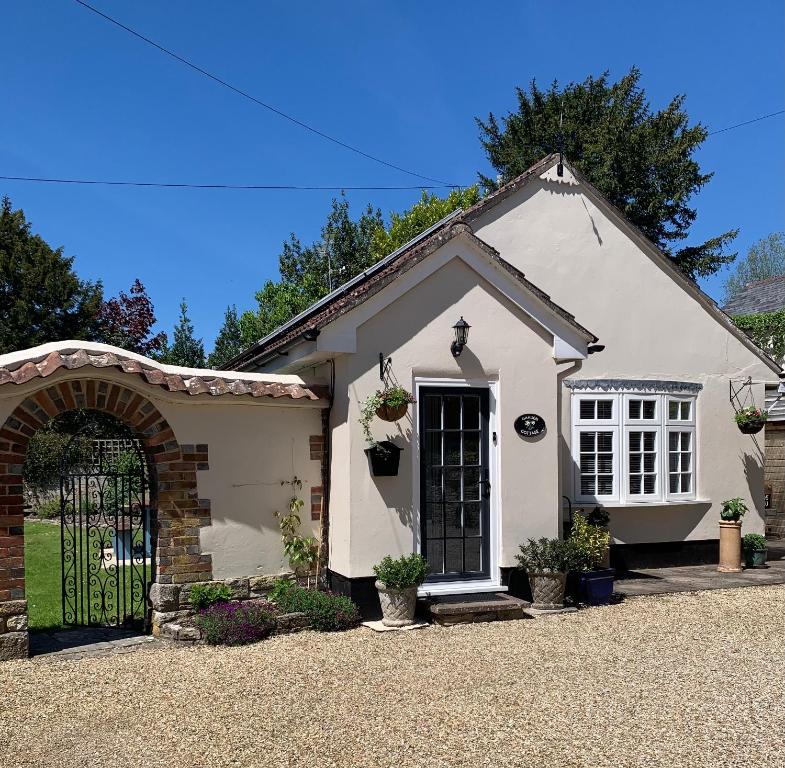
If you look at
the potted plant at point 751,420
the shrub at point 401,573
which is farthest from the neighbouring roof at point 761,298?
the shrub at point 401,573

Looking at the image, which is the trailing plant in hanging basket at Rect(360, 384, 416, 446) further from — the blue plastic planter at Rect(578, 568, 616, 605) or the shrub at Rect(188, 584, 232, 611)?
the blue plastic planter at Rect(578, 568, 616, 605)

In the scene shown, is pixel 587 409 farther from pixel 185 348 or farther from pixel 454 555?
pixel 185 348

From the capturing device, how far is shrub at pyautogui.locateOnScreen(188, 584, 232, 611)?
25.8ft

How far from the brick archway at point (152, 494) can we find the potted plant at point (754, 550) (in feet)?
29.5

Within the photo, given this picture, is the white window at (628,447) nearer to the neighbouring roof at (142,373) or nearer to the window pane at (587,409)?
the window pane at (587,409)

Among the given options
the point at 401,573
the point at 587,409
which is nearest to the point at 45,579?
the point at 401,573

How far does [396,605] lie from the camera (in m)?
8.17

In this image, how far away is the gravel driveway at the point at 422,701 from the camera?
4.93 meters

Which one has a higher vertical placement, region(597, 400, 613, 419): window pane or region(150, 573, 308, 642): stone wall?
region(597, 400, 613, 419): window pane

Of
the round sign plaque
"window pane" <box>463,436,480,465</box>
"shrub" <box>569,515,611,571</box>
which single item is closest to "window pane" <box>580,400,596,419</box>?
"shrub" <box>569,515,611,571</box>

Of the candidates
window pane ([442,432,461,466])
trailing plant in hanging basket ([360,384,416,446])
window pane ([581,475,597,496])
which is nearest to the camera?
trailing plant in hanging basket ([360,384,416,446])

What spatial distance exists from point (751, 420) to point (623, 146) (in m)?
14.2

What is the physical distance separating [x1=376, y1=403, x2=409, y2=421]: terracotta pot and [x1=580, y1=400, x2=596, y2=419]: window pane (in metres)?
4.63

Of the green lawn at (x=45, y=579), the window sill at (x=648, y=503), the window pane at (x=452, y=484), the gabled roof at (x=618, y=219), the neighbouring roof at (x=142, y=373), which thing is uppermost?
the gabled roof at (x=618, y=219)
